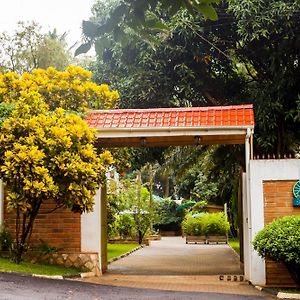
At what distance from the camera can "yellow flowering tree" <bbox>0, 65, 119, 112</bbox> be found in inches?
558

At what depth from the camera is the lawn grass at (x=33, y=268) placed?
1077 cm

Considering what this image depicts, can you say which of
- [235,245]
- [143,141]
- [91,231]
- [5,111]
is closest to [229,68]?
[143,141]

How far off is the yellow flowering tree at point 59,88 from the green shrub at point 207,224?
548 inches

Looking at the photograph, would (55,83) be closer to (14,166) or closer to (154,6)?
(14,166)

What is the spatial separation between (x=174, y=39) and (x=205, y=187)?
20.8 m

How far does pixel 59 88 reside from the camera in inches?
573

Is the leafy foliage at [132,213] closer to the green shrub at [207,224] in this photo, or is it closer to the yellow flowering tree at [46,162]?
the green shrub at [207,224]

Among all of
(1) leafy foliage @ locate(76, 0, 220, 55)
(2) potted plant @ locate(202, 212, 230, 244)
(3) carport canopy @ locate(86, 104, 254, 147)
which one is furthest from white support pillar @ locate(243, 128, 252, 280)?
(2) potted plant @ locate(202, 212, 230, 244)

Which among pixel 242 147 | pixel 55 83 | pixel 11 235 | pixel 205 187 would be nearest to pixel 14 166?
pixel 11 235

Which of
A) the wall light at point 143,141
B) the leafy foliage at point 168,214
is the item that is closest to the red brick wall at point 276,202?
the wall light at point 143,141

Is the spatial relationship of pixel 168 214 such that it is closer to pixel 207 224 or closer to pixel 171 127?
pixel 207 224

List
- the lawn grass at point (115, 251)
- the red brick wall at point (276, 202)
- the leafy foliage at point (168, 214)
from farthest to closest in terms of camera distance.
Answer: the leafy foliage at point (168, 214) < the lawn grass at point (115, 251) < the red brick wall at point (276, 202)

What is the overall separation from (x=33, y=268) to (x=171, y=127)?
4.02 metres

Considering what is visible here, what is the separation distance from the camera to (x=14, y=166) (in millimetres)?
10750
